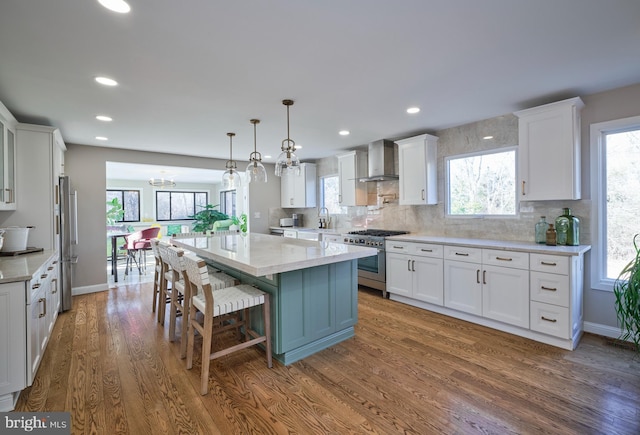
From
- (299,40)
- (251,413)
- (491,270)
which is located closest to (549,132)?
(491,270)

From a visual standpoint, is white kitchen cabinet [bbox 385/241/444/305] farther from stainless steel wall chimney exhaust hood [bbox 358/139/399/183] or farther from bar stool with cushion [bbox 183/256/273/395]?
bar stool with cushion [bbox 183/256/273/395]

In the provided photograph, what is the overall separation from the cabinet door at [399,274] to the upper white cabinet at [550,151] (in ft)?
5.00

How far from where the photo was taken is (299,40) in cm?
191

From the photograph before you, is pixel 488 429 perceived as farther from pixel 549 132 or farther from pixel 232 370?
pixel 549 132

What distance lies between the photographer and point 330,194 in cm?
622

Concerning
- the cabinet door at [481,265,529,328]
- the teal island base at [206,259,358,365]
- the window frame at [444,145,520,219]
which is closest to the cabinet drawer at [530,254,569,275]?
the cabinet door at [481,265,529,328]

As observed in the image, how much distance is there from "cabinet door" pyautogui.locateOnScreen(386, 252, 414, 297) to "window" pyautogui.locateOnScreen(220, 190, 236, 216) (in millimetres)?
7560

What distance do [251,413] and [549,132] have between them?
3553 mm

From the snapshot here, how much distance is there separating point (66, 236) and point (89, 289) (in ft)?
4.19

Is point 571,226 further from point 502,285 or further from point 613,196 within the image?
point 502,285

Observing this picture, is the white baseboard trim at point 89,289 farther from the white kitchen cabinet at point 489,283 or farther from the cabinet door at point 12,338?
the white kitchen cabinet at point 489,283

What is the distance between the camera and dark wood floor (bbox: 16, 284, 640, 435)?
177 centimetres

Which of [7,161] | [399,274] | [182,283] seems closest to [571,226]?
[399,274]

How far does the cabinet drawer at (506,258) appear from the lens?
2893 millimetres
